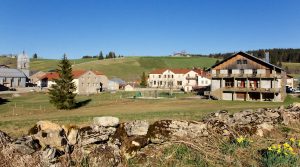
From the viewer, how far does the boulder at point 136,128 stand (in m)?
9.42

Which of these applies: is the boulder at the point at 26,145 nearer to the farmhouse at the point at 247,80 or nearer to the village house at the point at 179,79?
the farmhouse at the point at 247,80

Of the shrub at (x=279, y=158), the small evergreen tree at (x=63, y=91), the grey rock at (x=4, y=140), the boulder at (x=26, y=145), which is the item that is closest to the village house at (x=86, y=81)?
the small evergreen tree at (x=63, y=91)

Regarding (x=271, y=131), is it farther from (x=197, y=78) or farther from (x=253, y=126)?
(x=197, y=78)

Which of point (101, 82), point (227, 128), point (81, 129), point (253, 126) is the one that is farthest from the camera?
point (101, 82)

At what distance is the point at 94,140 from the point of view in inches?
346

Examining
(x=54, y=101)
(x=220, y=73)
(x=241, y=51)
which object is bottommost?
(x=54, y=101)

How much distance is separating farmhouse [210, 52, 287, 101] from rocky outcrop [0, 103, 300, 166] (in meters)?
54.5

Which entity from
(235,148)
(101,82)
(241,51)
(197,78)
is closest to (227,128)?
(235,148)

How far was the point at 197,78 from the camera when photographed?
121188mm

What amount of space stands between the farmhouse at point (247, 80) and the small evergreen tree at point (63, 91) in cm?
2882

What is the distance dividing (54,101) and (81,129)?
4865 centimetres

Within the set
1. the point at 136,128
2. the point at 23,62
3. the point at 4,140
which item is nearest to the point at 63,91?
the point at 136,128

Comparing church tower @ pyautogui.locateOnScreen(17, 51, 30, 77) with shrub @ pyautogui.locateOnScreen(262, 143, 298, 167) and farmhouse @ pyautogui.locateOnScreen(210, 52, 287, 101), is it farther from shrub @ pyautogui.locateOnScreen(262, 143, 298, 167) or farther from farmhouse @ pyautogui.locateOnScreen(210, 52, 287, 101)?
shrub @ pyautogui.locateOnScreen(262, 143, 298, 167)

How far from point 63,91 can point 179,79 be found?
7545cm
